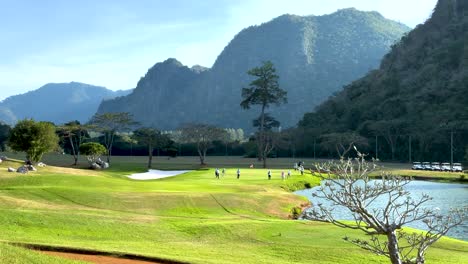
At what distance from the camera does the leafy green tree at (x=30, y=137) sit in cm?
6481

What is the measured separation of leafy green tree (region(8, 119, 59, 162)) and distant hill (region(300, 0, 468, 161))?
9565 centimetres

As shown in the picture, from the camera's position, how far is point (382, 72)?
191875 millimetres

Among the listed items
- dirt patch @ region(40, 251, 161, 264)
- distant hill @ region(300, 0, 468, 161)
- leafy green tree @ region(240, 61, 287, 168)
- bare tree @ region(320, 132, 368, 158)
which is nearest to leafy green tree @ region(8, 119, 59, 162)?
dirt patch @ region(40, 251, 161, 264)

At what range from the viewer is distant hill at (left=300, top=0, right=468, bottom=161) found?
13338cm

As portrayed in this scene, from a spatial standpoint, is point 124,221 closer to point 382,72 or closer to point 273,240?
point 273,240

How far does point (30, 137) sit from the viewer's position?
65.0 m

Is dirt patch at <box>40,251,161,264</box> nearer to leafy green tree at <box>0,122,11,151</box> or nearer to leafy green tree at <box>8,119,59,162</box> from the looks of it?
leafy green tree at <box>8,119,59,162</box>

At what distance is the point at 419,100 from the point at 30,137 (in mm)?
121569

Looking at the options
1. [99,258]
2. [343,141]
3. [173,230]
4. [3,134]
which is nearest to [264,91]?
[343,141]

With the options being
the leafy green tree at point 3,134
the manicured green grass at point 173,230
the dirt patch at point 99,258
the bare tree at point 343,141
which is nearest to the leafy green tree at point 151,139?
the bare tree at point 343,141

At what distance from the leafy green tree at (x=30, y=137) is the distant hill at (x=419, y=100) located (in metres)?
95.6

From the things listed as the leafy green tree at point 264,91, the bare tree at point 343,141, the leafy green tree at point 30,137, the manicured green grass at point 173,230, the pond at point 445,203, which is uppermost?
the leafy green tree at point 264,91

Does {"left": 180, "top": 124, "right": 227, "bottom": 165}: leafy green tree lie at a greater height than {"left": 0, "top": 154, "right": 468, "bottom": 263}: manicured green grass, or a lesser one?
greater

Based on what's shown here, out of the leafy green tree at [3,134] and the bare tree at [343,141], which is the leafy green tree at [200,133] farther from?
the leafy green tree at [3,134]
